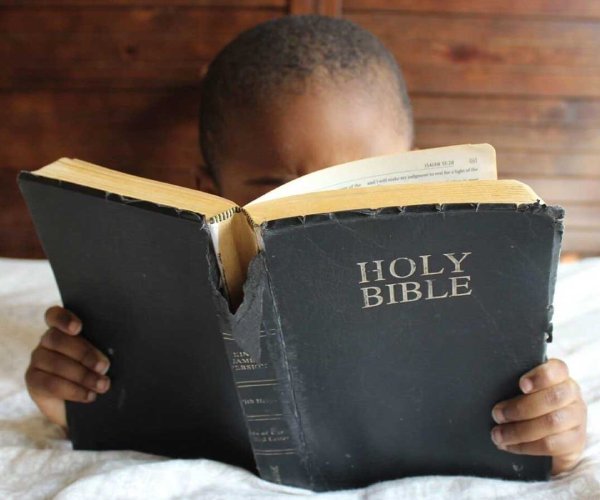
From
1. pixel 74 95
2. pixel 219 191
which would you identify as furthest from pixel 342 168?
pixel 74 95

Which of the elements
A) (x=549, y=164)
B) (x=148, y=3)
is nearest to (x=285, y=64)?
(x=148, y=3)

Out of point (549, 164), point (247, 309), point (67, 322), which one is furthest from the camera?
point (549, 164)

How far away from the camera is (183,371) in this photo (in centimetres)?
55

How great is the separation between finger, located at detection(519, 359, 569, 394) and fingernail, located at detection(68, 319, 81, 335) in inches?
15.0

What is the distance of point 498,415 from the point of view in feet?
1.67

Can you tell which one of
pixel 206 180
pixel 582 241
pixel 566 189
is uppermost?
pixel 206 180

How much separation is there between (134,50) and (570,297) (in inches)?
33.9

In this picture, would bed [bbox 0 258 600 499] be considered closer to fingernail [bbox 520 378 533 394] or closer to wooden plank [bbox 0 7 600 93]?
fingernail [bbox 520 378 533 394]

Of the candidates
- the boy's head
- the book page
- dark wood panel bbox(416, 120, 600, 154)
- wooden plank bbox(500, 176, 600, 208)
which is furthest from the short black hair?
wooden plank bbox(500, 176, 600, 208)

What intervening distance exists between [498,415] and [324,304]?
6.9 inches

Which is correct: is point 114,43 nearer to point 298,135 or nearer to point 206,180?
point 206,180

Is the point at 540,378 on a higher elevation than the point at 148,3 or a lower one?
lower

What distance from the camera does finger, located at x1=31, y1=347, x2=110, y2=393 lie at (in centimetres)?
60

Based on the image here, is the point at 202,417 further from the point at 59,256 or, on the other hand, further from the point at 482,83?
the point at 482,83
